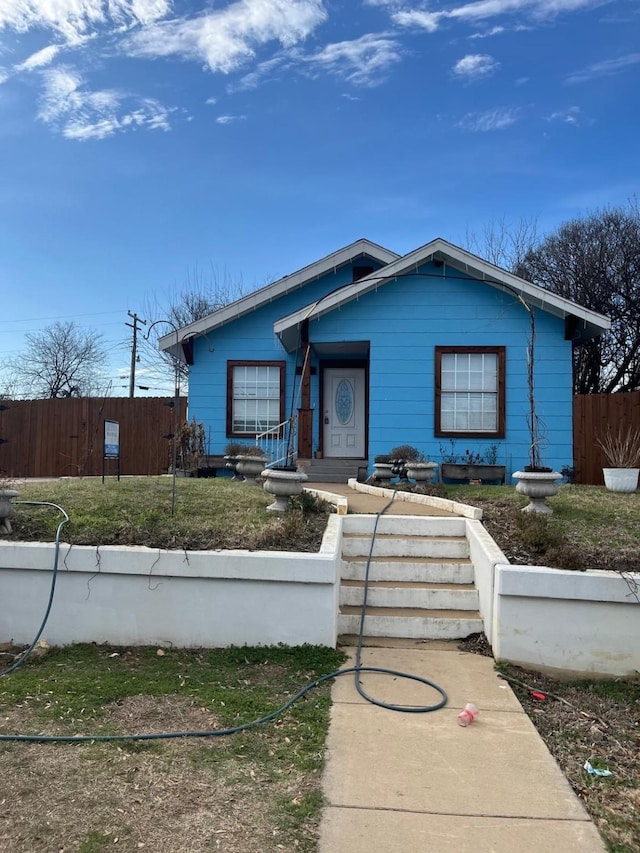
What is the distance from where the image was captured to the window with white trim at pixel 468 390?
36.2 ft

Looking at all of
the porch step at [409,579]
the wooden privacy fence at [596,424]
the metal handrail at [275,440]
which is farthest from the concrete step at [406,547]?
the wooden privacy fence at [596,424]

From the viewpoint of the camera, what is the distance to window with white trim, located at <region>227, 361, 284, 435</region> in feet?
40.3

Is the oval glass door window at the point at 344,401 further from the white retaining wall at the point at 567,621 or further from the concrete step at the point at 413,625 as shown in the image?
the white retaining wall at the point at 567,621

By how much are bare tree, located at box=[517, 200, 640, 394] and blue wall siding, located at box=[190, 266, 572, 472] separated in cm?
982

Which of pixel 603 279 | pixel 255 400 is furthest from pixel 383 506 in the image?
pixel 603 279

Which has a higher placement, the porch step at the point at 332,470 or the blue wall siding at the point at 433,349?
the blue wall siding at the point at 433,349

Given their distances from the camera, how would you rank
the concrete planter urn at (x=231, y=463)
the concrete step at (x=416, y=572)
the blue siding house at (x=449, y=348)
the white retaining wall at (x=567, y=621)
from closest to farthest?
the white retaining wall at (x=567, y=621), the concrete step at (x=416, y=572), the concrete planter urn at (x=231, y=463), the blue siding house at (x=449, y=348)

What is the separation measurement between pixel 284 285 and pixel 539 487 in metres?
7.49

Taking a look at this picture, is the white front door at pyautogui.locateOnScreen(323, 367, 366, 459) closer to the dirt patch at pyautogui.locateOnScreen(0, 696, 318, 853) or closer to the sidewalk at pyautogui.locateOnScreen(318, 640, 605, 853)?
the sidewalk at pyautogui.locateOnScreen(318, 640, 605, 853)

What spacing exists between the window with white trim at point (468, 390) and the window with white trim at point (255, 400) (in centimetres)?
331

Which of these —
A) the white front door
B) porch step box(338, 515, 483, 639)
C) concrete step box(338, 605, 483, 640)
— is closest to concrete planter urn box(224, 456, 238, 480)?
the white front door

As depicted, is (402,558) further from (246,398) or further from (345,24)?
(345,24)

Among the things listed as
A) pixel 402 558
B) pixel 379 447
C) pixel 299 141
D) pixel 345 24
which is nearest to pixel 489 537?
pixel 402 558

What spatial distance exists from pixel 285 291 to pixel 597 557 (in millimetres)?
8770
